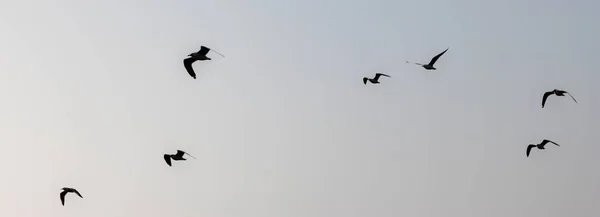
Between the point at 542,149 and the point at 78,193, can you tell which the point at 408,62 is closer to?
the point at 542,149

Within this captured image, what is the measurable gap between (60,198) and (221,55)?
291cm

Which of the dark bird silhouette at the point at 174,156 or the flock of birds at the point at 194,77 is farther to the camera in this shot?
the dark bird silhouette at the point at 174,156

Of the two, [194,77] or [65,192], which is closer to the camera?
[194,77]

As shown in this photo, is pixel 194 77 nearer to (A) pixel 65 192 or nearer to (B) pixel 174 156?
(B) pixel 174 156

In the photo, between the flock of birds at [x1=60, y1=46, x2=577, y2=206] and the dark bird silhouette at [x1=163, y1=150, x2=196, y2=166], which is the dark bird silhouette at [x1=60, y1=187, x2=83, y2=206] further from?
the dark bird silhouette at [x1=163, y1=150, x2=196, y2=166]

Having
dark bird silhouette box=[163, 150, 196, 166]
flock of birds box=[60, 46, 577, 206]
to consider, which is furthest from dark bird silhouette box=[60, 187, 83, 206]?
dark bird silhouette box=[163, 150, 196, 166]

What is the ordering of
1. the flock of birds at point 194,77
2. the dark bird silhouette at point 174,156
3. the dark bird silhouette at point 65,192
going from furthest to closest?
the dark bird silhouette at point 174,156 → the dark bird silhouette at point 65,192 → the flock of birds at point 194,77

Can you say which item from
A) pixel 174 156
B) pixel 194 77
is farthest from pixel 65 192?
pixel 194 77

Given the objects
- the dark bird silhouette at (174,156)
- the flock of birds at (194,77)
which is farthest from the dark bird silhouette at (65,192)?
the dark bird silhouette at (174,156)

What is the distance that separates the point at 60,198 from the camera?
1088cm

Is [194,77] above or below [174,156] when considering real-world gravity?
above

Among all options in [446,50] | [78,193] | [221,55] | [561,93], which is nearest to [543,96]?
[561,93]

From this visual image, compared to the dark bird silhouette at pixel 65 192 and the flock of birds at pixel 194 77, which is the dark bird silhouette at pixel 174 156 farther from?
the dark bird silhouette at pixel 65 192

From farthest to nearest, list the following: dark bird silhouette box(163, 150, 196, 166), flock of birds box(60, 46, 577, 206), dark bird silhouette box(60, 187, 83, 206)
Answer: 1. dark bird silhouette box(163, 150, 196, 166)
2. dark bird silhouette box(60, 187, 83, 206)
3. flock of birds box(60, 46, 577, 206)
